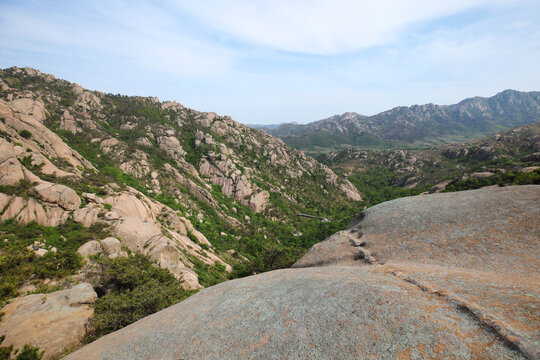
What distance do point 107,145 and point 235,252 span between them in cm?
6730

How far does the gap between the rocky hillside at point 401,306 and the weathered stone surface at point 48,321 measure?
17.3 ft

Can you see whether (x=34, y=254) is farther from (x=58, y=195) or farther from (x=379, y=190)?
(x=379, y=190)

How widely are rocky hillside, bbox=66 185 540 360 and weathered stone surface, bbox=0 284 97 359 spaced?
5.26 metres

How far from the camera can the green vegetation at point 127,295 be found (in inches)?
668

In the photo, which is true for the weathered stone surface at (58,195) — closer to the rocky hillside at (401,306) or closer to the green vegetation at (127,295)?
the green vegetation at (127,295)

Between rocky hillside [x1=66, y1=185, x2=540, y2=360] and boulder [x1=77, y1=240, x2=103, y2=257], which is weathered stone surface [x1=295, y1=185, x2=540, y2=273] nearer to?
rocky hillside [x1=66, y1=185, x2=540, y2=360]

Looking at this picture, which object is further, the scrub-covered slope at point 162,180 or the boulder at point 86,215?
the scrub-covered slope at point 162,180

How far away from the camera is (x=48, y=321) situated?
15367 mm

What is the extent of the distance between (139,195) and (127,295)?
133 feet

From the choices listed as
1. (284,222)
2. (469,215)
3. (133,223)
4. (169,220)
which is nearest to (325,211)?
(284,222)

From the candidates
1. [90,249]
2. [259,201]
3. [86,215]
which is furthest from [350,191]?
[90,249]

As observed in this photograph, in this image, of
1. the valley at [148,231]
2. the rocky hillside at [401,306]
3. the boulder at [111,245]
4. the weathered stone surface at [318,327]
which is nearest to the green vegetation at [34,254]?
the valley at [148,231]

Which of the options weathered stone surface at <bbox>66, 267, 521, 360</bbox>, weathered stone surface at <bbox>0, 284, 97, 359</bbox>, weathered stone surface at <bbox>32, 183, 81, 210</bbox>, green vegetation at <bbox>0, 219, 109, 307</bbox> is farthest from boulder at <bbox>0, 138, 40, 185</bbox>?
weathered stone surface at <bbox>66, 267, 521, 360</bbox>

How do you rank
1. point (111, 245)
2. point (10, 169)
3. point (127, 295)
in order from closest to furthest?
1. point (127, 295)
2. point (111, 245)
3. point (10, 169)
